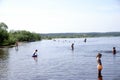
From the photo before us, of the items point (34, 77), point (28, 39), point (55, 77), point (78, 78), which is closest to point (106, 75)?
point (78, 78)

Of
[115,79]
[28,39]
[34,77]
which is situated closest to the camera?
[115,79]

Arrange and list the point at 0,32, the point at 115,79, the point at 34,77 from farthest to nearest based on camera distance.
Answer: the point at 0,32 → the point at 34,77 → the point at 115,79

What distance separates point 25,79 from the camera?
84.8 ft

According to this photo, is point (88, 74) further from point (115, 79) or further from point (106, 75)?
point (115, 79)

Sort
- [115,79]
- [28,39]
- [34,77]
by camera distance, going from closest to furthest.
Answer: [115,79] → [34,77] → [28,39]

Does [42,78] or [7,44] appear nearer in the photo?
[42,78]

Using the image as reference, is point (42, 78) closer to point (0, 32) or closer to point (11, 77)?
point (11, 77)

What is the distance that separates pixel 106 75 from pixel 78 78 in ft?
10.6

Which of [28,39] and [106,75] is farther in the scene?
[28,39]

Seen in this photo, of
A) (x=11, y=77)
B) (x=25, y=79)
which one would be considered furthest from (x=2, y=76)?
(x=25, y=79)

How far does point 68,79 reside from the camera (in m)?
25.5

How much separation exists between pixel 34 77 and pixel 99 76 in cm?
614

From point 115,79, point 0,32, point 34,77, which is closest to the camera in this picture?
point 115,79

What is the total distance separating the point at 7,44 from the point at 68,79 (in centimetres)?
7928
